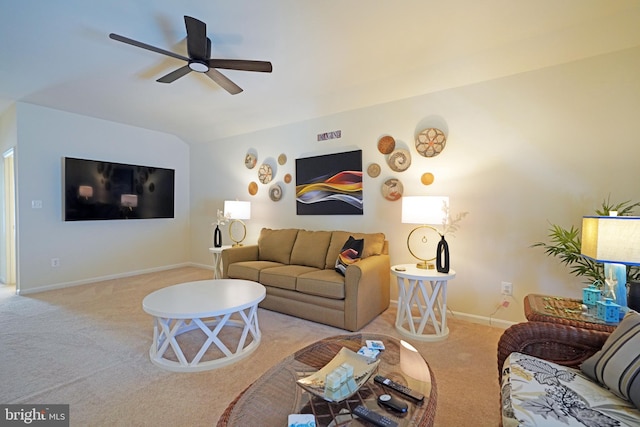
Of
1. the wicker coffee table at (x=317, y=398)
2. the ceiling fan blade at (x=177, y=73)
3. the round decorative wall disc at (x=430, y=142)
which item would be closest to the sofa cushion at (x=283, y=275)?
the wicker coffee table at (x=317, y=398)

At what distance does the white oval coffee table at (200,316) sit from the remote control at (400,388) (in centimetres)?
120

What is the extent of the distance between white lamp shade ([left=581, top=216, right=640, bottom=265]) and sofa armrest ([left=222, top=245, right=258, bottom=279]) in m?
3.36

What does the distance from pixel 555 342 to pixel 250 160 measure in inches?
169

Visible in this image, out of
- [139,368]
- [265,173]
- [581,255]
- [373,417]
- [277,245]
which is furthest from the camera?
[265,173]

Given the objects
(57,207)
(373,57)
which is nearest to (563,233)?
(373,57)

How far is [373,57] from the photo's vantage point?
2.64 meters

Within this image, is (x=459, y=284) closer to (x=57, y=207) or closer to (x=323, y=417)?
(x=323, y=417)

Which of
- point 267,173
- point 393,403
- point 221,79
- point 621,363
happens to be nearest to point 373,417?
point 393,403

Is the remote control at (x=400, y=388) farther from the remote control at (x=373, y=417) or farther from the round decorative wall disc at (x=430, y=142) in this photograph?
the round decorative wall disc at (x=430, y=142)

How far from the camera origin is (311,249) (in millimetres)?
3477

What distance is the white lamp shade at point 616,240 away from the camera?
1.44 m

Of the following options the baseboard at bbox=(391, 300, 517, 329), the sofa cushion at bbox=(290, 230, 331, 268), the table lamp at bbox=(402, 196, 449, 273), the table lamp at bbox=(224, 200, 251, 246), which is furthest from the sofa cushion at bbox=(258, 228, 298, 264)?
the baseboard at bbox=(391, 300, 517, 329)

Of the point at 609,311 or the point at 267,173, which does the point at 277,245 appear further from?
the point at 609,311
